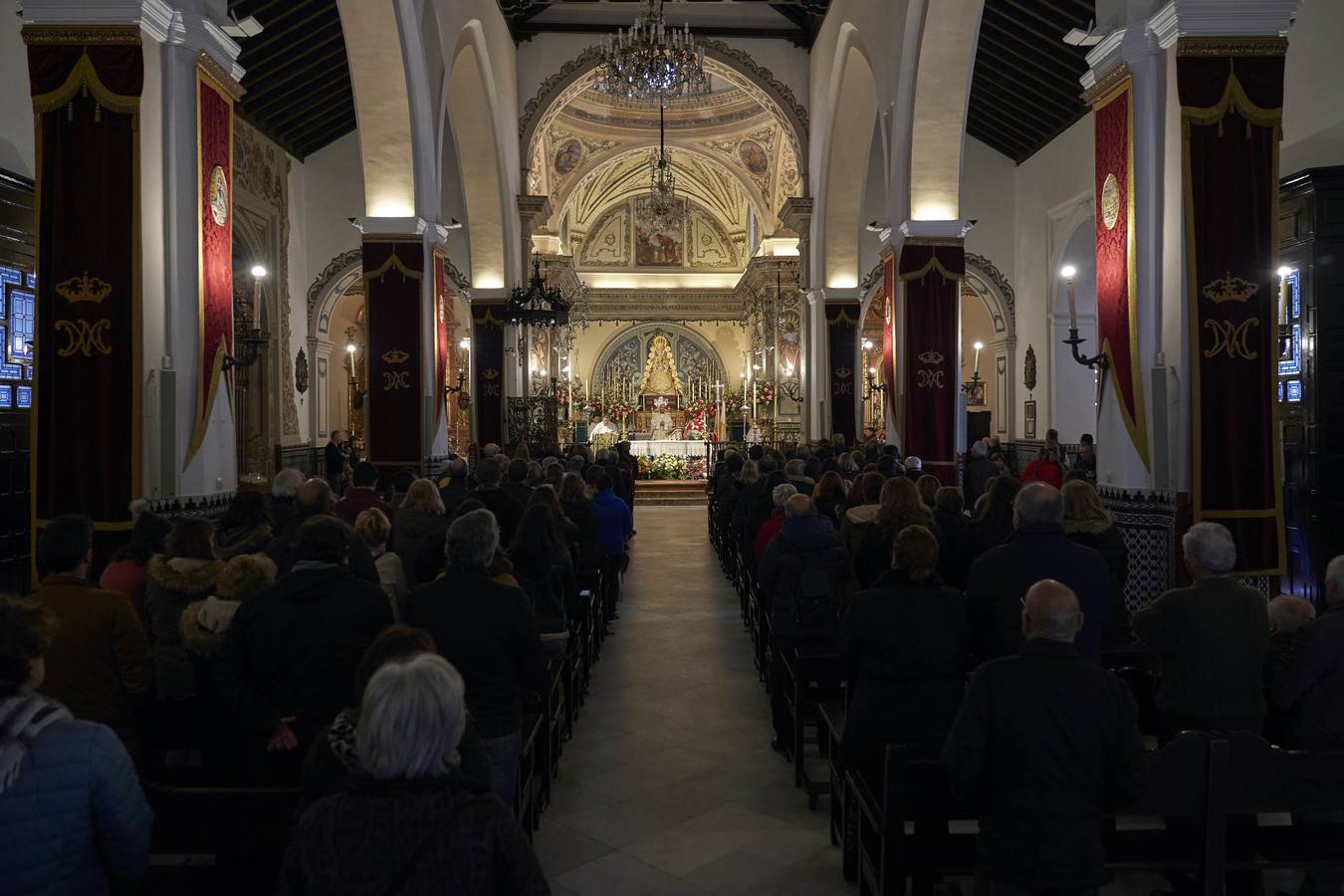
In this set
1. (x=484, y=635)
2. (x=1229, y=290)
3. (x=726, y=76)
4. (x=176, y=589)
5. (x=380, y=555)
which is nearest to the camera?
(x=484, y=635)

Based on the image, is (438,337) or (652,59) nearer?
(438,337)

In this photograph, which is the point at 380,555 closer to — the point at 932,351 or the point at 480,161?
the point at 932,351

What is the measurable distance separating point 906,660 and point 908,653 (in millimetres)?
27

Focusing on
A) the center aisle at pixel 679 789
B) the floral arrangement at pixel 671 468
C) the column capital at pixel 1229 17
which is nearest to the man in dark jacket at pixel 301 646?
the center aisle at pixel 679 789

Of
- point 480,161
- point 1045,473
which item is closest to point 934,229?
point 1045,473

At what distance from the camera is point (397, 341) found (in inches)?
462

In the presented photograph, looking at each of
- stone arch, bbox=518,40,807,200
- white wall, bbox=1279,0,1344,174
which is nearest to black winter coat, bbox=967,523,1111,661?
white wall, bbox=1279,0,1344,174

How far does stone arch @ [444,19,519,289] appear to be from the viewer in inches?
616

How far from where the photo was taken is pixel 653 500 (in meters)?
21.2

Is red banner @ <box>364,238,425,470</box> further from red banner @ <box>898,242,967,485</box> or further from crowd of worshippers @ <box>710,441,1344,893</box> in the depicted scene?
crowd of worshippers @ <box>710,441,1344,893</box>

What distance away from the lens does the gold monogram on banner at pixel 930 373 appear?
41.2 feet

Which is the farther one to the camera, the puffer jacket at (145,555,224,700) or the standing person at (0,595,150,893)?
the puffer jacket at (145,555,224,700)

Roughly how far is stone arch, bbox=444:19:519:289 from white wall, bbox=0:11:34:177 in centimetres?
625

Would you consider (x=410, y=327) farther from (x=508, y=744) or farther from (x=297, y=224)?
(x=508, y=744)
